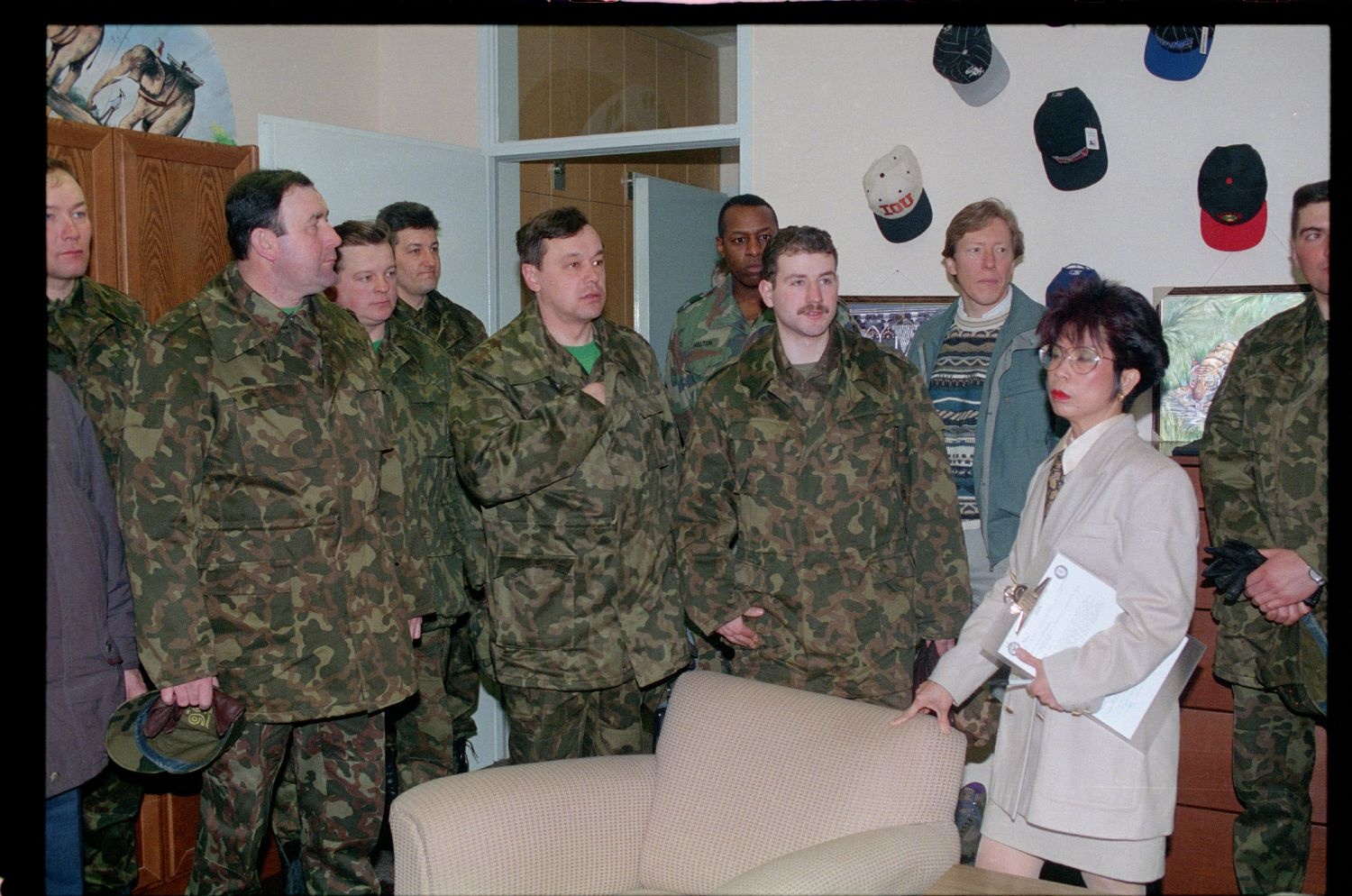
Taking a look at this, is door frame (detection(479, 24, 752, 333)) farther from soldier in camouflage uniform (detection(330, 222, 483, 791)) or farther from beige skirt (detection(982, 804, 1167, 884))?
beige skirt (detection(982, 804, 1167, 884))

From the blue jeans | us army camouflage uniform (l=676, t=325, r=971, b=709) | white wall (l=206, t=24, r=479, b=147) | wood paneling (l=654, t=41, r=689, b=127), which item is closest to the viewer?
the blue jeans

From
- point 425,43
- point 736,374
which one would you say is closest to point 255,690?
point 736,374

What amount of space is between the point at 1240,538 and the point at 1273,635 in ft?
0.68

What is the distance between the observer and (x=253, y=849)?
233 cm

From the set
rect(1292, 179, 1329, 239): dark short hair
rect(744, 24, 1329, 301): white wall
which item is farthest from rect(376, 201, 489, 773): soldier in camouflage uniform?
rect(1292, 179, 1329, 239): dark short hair

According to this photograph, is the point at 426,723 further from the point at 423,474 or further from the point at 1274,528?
the point at 1274,528

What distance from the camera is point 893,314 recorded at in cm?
350

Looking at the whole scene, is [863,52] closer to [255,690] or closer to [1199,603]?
[1199,603]

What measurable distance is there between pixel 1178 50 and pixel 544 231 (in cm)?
174

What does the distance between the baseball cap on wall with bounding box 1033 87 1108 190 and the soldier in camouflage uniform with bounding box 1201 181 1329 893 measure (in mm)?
814

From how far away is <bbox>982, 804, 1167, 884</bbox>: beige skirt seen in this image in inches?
75.4

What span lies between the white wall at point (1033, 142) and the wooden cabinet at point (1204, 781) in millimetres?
754

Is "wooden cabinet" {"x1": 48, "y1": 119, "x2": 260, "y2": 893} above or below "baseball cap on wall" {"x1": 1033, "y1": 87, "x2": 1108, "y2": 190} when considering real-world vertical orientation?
below

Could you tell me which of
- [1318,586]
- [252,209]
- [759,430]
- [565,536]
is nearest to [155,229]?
[252,209]
